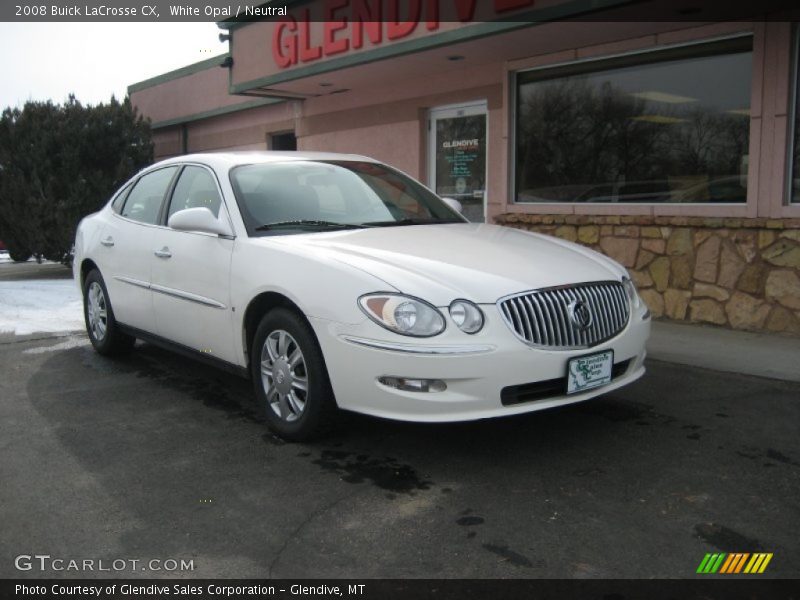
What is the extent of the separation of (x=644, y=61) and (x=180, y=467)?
6.32 meters

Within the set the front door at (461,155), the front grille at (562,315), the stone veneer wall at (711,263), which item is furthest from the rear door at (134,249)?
the front door at (461,155)

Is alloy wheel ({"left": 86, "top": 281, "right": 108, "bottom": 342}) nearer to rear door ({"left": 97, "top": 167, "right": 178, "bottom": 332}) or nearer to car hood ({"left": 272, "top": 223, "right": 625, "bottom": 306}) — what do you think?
rear door ({"left": 97, "top": 167, "right": 178, "bottom": 332})

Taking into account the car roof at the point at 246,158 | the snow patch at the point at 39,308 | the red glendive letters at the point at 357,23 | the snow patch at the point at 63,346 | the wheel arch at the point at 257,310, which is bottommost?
the snow patch at the point at 63,346

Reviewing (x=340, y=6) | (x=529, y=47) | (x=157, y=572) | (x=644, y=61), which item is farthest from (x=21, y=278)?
(x=157, y=572)

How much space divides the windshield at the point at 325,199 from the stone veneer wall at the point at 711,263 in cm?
311

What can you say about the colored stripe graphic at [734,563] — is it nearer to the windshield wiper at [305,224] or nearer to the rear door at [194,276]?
the windshield wiper at [305,224]

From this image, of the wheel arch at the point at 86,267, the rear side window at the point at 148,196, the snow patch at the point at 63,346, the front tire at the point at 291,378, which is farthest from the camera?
the snow patch at the point at 63,346

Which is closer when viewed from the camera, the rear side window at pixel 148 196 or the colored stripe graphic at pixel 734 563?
the colored stripe graphic at pixel 734 563

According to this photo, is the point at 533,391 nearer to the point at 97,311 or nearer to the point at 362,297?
the point at 362,297

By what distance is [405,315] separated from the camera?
12.2 feet

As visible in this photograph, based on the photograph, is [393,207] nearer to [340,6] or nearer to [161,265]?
[161,265]

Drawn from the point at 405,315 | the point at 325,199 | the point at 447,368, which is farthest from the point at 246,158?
the point at 447,368

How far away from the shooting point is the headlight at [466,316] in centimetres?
368

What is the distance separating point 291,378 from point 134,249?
7.21 ft
